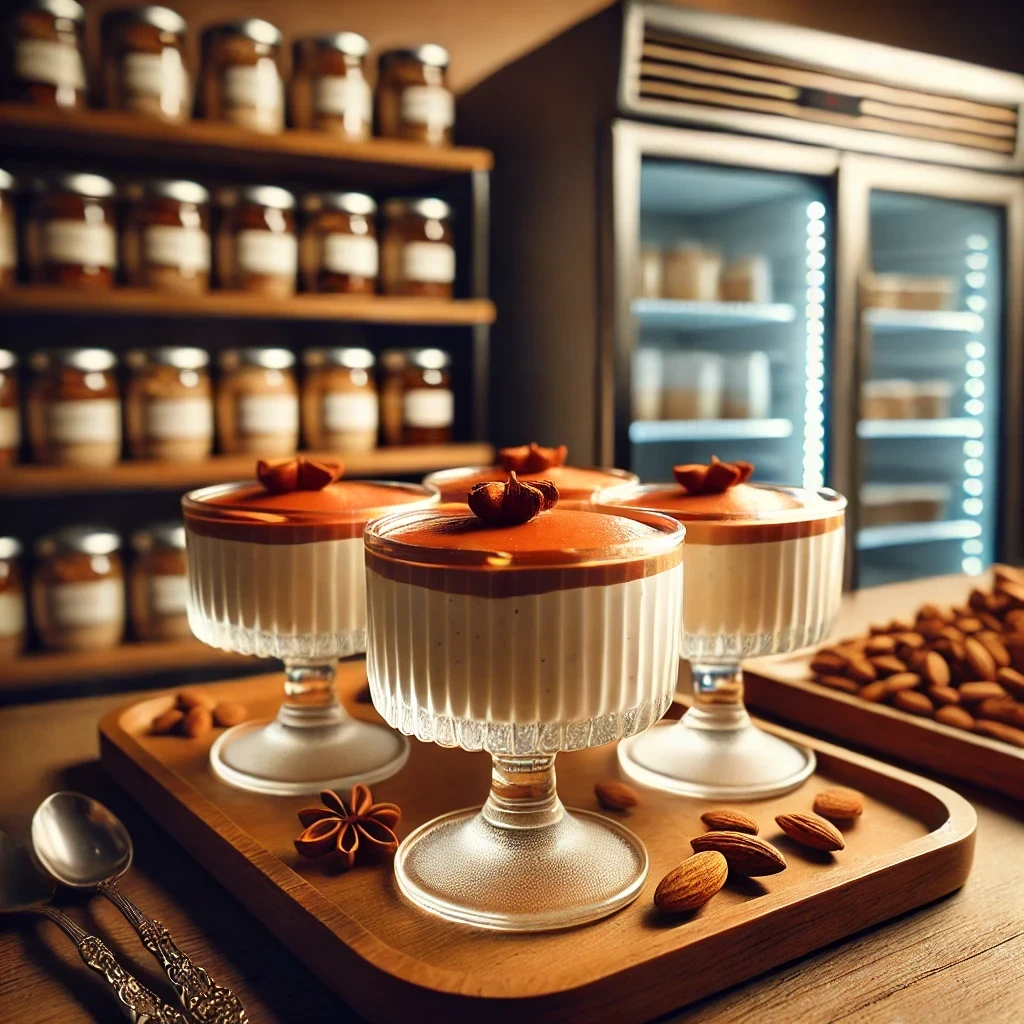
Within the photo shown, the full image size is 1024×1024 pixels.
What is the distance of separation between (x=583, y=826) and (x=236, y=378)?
110cm

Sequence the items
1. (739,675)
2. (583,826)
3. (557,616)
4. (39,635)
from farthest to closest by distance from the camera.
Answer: (39,635) < (739,675) < (583,826) < (557,616)

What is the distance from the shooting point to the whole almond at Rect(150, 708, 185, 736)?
104 centimetres

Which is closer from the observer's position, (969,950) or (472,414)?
(969,950)

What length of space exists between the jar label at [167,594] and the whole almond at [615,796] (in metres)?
0.93

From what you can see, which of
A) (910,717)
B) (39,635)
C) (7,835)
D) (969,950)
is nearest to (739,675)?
(910,717)

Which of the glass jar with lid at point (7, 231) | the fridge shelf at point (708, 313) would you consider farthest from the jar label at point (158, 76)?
the fridge shelf at point (708, 313)

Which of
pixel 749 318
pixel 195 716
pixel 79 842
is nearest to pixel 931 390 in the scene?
pixel 749 318

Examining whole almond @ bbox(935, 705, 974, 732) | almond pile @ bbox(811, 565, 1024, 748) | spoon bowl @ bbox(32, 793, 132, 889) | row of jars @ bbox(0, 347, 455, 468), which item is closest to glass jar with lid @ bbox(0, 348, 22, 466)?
row of jars @ bbox(0, 347, 455, 468)

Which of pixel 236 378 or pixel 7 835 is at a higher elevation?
pixel 236 378

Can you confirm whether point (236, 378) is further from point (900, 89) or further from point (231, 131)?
point (900, 89)

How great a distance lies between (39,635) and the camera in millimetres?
1598

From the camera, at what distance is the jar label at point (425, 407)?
1805mm

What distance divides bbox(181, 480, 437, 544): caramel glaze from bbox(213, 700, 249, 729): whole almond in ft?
0.84

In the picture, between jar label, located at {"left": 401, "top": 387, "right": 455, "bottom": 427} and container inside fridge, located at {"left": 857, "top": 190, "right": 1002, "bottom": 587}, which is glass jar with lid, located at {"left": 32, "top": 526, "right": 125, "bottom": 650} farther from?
container inside fridge, located at {"left": 857, "top": 190, "right": 1002, "bottom": 587}
